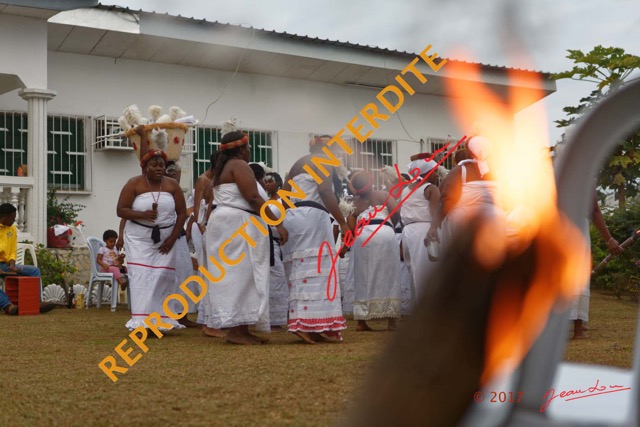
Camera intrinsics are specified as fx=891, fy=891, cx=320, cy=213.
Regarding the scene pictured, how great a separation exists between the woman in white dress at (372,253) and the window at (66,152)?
682 centimetres

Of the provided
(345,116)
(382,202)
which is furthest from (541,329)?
(345,116)

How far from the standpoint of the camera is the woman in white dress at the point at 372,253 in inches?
361

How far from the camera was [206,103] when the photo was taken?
16.3 metres

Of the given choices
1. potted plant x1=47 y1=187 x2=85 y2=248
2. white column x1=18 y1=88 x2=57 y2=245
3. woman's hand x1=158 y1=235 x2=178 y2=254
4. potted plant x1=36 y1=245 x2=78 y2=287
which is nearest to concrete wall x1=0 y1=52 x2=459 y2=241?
potted plant x1=47 y1=187 x2=85 y2=248

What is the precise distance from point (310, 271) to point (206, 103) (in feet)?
30.6

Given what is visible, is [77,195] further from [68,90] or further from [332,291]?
[332,291]

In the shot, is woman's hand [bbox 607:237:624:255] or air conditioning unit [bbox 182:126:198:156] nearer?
woman's hand [bbox 607:237:624:255]

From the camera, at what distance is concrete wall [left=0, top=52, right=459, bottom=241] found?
49.1ft

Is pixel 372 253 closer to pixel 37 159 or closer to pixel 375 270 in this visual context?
pixel 375 270

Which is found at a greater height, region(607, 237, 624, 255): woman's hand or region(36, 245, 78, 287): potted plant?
region(607, 237, 624, 255): woman's hand

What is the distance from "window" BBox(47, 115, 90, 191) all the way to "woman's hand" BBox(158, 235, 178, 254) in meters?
6.79

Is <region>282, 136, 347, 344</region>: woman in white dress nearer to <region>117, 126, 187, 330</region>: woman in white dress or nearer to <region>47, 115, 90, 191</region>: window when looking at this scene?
<region>117, 126, 187, 330</region>: woman in white dress

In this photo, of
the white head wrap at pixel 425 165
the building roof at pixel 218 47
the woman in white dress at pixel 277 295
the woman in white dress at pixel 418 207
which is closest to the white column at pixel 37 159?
the building roof at pixel 218 47
